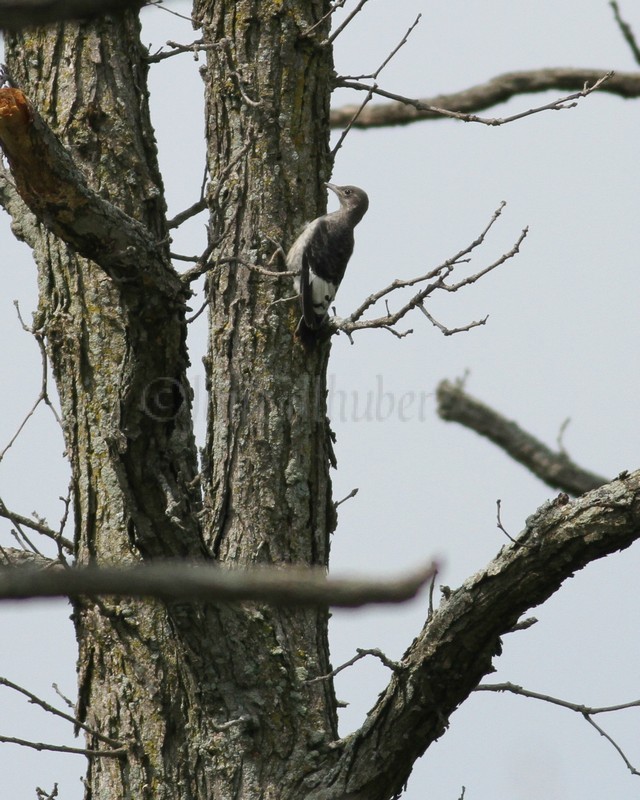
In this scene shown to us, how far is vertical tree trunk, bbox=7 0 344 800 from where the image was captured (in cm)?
340

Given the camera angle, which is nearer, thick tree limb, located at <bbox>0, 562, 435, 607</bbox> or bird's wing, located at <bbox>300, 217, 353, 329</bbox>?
thick tree limb, located at <bbox>0, 562, 435, 607</bbox>

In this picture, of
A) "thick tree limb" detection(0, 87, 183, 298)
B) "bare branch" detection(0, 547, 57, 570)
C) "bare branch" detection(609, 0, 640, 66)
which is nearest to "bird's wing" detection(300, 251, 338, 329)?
"thick tree limb" detection(0, 87, 183, 298)

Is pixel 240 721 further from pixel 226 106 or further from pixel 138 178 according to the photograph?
pixel 226 106

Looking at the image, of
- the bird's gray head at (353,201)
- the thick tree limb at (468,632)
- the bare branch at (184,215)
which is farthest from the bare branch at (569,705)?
the bird's gray head at (353,201)

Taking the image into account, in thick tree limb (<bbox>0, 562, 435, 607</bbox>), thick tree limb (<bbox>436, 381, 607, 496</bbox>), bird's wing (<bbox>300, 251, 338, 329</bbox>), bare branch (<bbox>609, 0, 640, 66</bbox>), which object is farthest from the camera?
bird's wing (<bbox>300, 251, 338, 329</bbox>)

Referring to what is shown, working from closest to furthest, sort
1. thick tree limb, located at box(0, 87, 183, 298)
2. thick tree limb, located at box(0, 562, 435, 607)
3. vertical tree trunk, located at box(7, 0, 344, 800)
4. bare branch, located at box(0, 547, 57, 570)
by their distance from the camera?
thick tree limb, located at box(0, 562, 435, 607)
thick tree limb, located at box(0, 87, 183, 298)
vertical tree trunk, located at box(7, 0, 344, 800)
bare branch, located at box(0, 547, 57, 570)

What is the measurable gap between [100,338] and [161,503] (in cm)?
100

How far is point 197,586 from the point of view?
956mm

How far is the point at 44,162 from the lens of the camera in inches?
112

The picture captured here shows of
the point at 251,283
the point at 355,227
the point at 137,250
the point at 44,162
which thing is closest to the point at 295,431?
the point at 251,283

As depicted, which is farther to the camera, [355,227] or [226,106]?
[355,227]

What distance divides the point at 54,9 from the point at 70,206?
208 centimetres

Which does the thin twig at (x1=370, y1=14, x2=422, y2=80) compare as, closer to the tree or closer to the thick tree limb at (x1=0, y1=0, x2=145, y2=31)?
the tree

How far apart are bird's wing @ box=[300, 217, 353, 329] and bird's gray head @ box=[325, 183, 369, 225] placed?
665 mm
